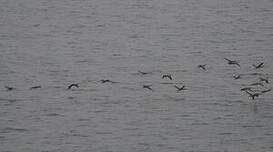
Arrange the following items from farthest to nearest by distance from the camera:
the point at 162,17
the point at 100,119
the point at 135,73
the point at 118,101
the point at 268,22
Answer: the point at 162,17, the point at 268,22, the point at 135,73, the point at 118,101, the point at 100,119

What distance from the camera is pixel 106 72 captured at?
16062mm

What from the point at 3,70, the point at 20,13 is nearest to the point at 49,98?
the point at 3,70

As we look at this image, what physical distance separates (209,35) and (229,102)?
6151 millimetres

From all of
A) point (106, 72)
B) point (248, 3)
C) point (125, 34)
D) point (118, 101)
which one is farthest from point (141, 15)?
point (118, 101)

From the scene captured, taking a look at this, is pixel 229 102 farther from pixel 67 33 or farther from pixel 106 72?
pixel 67 33

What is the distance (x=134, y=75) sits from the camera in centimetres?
1581

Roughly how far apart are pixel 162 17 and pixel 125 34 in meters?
2.62

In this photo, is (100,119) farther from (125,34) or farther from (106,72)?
(125,34)

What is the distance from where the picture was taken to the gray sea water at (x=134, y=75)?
1202cm

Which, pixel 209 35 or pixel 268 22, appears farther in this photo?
pixel 268 22

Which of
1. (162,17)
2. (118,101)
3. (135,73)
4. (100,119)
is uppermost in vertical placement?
(162,17)

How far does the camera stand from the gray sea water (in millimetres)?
12023

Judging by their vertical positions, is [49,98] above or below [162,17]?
below

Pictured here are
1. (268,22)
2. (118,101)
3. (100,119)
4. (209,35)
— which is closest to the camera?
(100,119)
